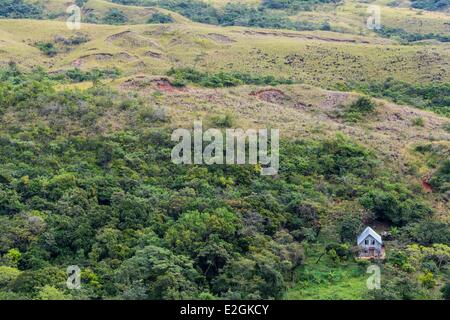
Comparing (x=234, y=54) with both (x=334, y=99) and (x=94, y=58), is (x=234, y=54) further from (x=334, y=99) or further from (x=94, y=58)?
(x=334, y=99)

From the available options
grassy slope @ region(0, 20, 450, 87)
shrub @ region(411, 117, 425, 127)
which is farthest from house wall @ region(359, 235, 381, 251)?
grassy slope @ region(0, 20, 450, 87)

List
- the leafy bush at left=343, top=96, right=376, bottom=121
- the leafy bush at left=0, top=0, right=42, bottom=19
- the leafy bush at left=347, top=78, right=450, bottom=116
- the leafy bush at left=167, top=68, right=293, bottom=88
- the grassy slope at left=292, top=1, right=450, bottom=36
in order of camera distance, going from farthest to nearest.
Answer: the leafy bush at left=0, top=0, right=42, bottom=19 < the grassy slope at left=292, top=1, right=450, bottom=36 < the leafy bush at left=347, top=78, right=450, bottom=116 < the leafy bush at left=167, top=68, right=293, bottom=88 < the leafy bush at left=343, top=96, right=376, bottom=121

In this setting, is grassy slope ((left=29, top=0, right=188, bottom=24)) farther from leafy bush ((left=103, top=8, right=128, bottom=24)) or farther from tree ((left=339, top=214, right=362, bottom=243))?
tree ((left=339, top=214, right=362, bottom=243))

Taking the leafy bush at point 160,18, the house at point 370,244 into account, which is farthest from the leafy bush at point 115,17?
the house at point 370,244

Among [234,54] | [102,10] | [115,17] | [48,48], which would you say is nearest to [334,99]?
[234,54]
